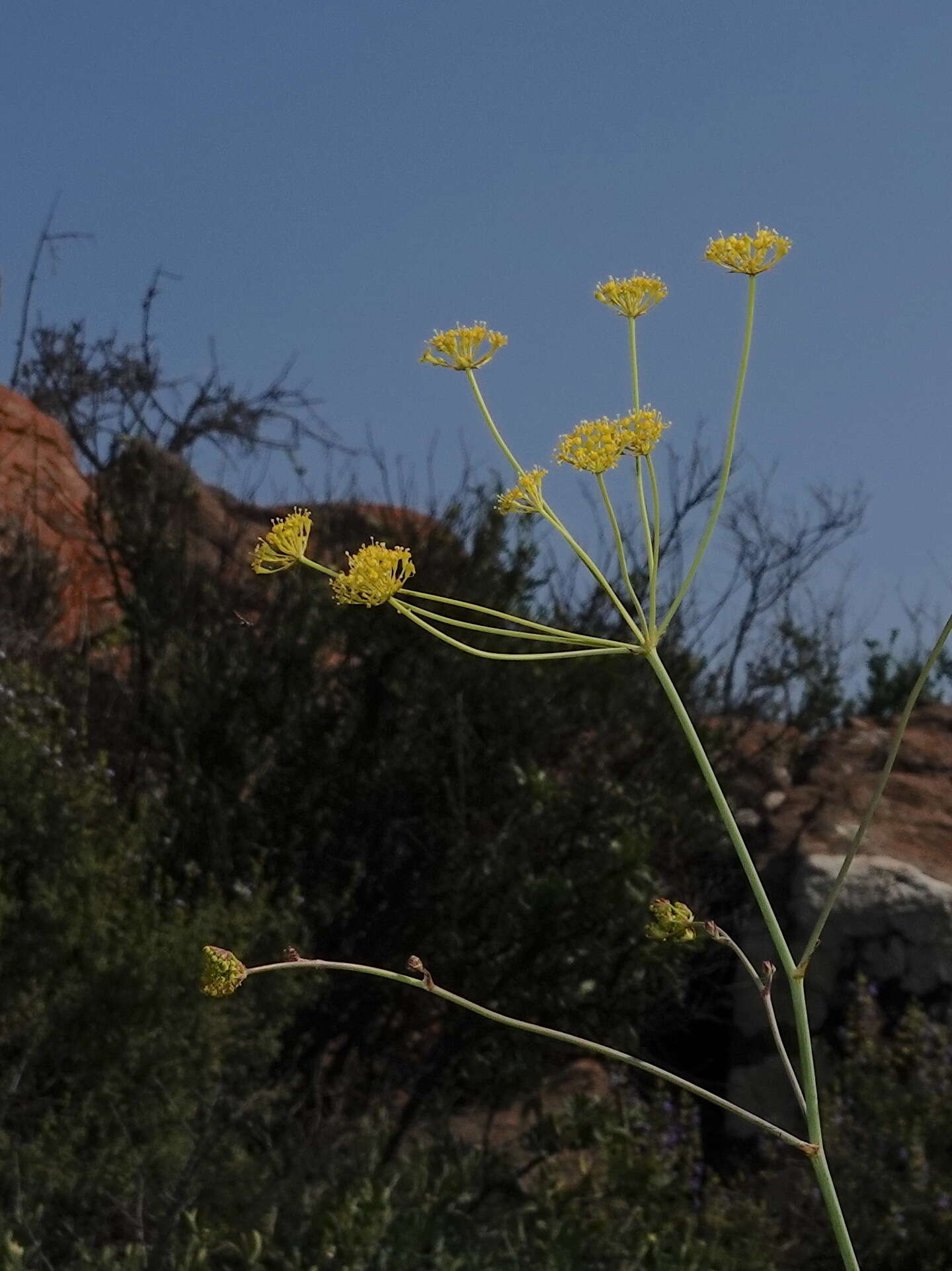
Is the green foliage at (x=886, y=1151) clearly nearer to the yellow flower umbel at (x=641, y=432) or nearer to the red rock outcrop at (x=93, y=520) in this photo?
the red rock outcrop at (x=93, y=520)

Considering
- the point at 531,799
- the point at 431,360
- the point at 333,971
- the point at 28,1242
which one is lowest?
the point at 28,1242

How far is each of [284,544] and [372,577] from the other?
0.57 ft

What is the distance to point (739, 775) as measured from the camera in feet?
29.0

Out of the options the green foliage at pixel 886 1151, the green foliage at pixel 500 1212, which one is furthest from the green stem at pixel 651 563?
the green foliage at pixel 886 1151

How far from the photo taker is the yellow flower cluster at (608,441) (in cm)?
180

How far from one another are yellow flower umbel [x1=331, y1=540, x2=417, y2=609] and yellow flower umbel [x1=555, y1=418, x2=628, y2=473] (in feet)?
0.85

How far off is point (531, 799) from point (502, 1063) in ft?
3.83

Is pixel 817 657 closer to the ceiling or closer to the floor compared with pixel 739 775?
closer to the ceiling

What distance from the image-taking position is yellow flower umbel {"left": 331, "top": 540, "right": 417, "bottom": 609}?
165cm

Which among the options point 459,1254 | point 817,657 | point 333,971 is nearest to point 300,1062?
point 333,971

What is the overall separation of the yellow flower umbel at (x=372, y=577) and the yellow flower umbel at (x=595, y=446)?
26 centimetres

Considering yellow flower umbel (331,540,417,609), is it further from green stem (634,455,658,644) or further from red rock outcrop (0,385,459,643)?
red rock outcrop (0,385,459,643)

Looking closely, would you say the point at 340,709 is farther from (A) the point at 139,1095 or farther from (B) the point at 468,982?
(A) the point at 139,1095

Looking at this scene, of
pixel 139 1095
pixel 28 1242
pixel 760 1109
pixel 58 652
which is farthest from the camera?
pixel 58 652
